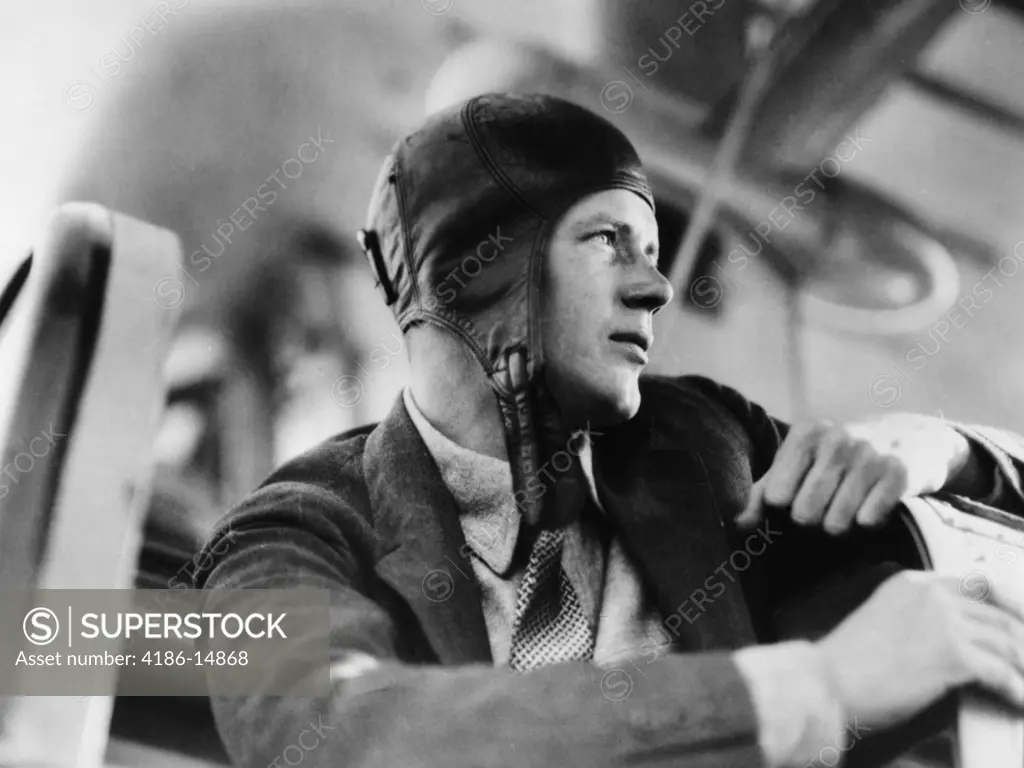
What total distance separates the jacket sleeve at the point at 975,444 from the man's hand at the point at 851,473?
6cm

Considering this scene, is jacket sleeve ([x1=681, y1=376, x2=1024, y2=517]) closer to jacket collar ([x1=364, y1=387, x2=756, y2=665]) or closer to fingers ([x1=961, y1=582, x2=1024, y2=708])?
jacket collar ([x1=364, y1=387, x2=756, y2=665])

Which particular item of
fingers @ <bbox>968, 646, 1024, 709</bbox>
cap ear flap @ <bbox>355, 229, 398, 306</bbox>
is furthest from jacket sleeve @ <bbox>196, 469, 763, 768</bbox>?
cap ear flap @ <bbox>355, 229, 398, 306</bbox>

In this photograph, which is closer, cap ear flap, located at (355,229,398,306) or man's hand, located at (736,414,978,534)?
man's hand, located at (736,414,978,534)

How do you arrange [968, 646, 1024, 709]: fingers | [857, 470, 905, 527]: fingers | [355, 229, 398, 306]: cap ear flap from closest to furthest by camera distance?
1. [968, 646, 1024, 709]: fingers
2. [857, 470, 905, 527]: fingers
3. [355, 229, 398, 306]: cap ear flap

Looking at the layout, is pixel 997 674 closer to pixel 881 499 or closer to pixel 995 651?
pixel 995 651

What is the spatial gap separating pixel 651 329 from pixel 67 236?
135 cm

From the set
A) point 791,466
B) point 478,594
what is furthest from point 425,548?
point 791,466

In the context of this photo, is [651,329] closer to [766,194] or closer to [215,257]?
[766,194]

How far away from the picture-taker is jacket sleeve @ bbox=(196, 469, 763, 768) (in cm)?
227

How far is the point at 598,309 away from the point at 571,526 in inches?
18.4

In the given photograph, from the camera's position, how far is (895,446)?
2.74 metres

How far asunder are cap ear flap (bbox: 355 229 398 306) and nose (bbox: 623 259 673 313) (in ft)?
1.75

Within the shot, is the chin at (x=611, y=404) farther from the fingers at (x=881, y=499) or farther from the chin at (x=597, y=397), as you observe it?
the fingers at (x=881, y=499)

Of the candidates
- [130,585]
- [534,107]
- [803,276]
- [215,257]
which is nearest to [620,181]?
[534,107]
